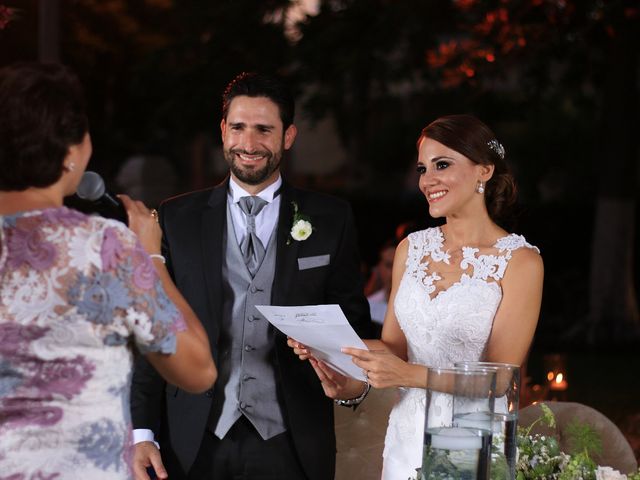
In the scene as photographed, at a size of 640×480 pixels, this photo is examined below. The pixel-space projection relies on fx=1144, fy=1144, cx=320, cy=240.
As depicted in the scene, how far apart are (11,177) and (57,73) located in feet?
0.88

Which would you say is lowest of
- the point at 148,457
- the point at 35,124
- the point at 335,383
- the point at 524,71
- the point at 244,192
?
the point at 148,457

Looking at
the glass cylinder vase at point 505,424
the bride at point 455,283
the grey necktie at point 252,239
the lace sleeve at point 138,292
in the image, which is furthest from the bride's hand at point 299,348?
the lace sleeve at point 138,292

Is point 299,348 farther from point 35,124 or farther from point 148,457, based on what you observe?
point 35,124

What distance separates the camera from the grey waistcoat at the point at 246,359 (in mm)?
3963

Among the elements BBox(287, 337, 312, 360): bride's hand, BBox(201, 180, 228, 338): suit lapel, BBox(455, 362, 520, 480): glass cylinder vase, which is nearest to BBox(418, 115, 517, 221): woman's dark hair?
BBox(201, 180, 228, 338): suit lapel

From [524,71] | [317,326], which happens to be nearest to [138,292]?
[317,326]

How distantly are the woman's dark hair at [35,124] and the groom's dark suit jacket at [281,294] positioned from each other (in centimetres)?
135

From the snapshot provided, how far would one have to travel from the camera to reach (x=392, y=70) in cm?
1571

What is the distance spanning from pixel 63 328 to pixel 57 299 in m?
0.07

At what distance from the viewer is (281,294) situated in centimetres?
406

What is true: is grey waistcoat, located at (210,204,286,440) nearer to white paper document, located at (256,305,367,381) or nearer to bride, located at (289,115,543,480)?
bride, located at (289,115,543,480)

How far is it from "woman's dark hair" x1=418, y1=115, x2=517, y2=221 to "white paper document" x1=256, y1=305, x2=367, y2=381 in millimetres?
866

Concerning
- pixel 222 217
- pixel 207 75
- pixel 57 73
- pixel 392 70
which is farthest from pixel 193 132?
pixel 57 73

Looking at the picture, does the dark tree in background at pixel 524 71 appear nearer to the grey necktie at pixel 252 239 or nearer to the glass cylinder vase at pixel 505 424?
the grey necktie at pixel 252 239
